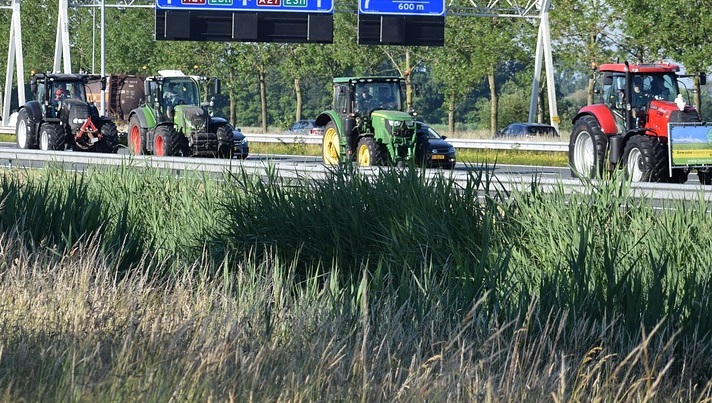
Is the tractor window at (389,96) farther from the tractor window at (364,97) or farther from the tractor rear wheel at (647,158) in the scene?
the tractor rear wheel at (647,158)


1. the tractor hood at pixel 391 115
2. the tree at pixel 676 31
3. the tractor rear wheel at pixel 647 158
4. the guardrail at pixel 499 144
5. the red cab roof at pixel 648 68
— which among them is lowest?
the guardrail at pixel 499 144

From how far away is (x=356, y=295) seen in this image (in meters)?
8.58

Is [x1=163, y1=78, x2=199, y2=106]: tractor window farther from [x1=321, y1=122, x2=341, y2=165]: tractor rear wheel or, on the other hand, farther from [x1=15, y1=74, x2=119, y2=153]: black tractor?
[x1=321, y1=122, x2=341, y2=165]: tractor rear wheel

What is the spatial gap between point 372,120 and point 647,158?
711cm

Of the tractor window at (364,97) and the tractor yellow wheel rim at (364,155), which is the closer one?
the tractor yellow wheel rim at (364,155)

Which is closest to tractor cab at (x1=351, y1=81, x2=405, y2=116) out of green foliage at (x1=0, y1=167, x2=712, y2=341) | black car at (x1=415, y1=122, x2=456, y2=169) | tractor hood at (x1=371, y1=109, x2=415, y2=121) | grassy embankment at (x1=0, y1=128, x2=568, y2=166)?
tractor hood at (x1=371, y1=109, x2=415, y2=121)

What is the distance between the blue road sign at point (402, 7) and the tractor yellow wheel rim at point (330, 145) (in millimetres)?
9751

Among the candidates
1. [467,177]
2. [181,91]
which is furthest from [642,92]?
[181,91]

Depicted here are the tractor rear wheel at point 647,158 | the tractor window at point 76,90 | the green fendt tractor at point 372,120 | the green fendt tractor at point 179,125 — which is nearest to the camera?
the tractor rear wheel at point 647,158

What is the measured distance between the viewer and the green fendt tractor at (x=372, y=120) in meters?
23.6

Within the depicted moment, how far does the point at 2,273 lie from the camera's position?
8758 millimetres

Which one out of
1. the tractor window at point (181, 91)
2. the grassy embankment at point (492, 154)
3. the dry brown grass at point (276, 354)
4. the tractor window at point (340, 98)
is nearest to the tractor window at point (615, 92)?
the tractor window at point (340, 98)

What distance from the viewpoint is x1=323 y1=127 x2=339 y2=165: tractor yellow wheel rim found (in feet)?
82.0

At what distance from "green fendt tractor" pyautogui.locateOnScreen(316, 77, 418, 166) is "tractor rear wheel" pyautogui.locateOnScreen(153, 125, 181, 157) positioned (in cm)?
363
